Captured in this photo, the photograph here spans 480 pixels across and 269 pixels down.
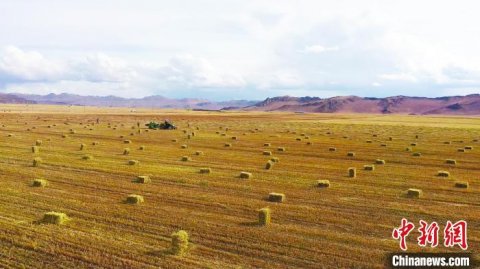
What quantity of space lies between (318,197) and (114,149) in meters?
26.2

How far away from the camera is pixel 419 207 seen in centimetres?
2219

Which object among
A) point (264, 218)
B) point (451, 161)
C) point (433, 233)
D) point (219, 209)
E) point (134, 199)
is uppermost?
point (134, 199)

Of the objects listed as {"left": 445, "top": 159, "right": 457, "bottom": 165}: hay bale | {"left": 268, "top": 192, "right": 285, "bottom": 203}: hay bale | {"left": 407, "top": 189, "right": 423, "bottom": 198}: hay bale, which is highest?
{"left": 268, "top": 192, "right": 285, "bottom": 203}: hay bale

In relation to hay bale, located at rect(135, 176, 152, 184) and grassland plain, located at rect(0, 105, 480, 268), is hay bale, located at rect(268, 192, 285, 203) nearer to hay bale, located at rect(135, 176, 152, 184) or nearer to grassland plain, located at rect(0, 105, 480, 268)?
grassland plain, located at rect(0, 105, 480, 268)

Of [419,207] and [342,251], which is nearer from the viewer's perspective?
[342,251]

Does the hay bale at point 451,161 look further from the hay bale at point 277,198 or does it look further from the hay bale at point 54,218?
the hay bale at point 54,218

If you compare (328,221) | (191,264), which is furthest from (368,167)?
(191,264)

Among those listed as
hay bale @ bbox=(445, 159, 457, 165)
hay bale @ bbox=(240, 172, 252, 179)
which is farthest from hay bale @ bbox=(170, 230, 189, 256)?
hay bale @ bbox=(445, 159, 457, 165)

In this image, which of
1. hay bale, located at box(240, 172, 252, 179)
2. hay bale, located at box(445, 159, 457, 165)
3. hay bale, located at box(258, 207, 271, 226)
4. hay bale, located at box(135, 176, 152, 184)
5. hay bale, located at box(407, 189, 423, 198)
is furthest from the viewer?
hay bale, located at box(445, 159, 457, 165)

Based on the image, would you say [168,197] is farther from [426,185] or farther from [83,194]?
[426,185]

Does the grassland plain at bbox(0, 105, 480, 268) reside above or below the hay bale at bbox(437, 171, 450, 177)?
above

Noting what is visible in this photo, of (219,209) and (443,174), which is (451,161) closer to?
(443,174)

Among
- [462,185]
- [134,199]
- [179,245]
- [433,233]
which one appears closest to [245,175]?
[134,199]

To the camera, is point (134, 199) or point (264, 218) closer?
point (264, 218)
